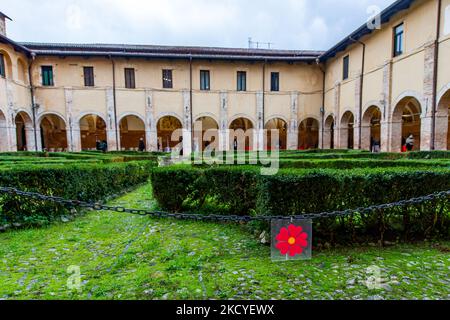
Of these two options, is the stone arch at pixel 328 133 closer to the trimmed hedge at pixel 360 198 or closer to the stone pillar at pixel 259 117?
the stone pillar at pixel 259 117

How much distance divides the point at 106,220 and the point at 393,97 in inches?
650

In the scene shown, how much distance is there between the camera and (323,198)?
371cm

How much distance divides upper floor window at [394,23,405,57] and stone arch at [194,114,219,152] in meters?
13.7

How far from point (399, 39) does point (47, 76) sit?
82.7 ft

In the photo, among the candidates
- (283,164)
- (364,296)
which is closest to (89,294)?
(364,296)

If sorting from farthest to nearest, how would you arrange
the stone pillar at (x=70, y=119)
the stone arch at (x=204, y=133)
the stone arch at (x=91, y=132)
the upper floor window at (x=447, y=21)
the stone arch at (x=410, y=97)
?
the stone arch at (x=91, y=132)
the stone arch at (x=204, y=133)
the stone pillar at (x=70, y=119)
the stone arch at (x=410, y=97)
the upper floor window at (x=447, y=21)

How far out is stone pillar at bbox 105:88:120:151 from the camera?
21406 mm

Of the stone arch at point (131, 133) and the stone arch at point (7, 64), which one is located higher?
Result: the stone arch at point (7, 64)

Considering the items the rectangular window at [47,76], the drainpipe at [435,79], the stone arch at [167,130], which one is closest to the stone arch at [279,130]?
the stone arch at [167,130]

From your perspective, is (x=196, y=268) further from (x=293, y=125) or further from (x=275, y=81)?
(x=275, y=81)

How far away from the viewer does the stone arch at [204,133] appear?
77.4ft

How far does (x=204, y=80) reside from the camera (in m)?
22.7

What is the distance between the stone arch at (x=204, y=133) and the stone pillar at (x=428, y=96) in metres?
14.7
